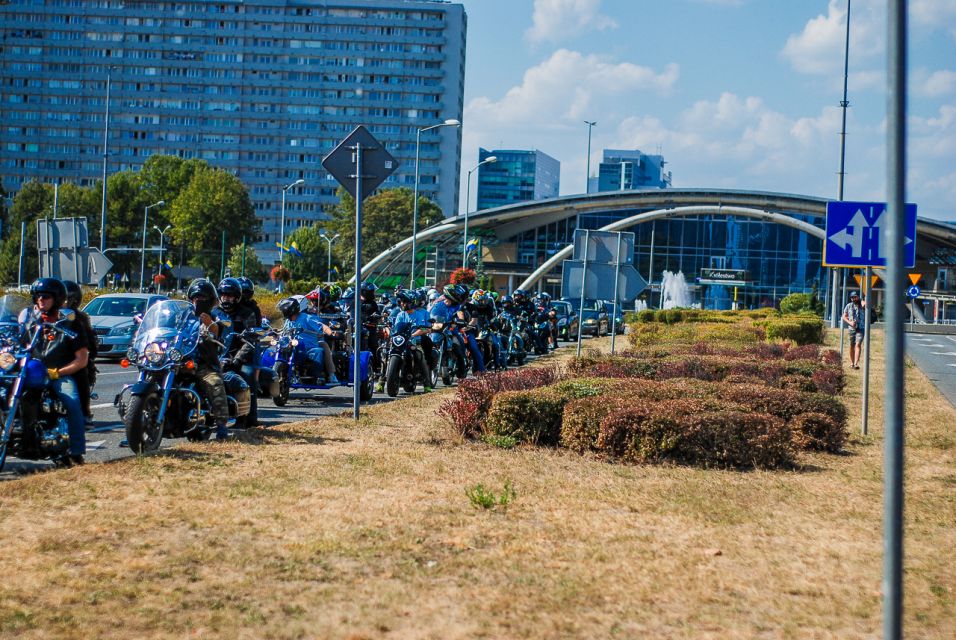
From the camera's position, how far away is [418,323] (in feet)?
56.5

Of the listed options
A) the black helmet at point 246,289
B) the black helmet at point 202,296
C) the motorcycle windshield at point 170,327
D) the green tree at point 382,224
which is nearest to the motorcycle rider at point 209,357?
the black helmet at point 202,296

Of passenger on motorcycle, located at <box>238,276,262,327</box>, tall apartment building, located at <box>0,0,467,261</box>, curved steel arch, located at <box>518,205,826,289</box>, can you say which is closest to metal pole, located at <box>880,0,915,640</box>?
passenger on motorcycle, located at <box>238,276,262,327</box>

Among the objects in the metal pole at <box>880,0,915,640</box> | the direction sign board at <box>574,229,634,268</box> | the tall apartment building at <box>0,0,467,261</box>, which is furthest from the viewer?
the tall apartment building at <box>0,0,467,261</box>

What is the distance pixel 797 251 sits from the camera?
301 feet

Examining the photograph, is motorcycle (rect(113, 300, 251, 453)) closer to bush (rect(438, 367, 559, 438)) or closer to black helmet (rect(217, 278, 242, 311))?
black helmet (rect(217, 278, 242, 311))

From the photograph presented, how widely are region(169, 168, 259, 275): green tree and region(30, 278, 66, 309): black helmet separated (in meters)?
74.4

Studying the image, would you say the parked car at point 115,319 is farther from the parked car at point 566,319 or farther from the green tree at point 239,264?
the green tree at point 239,264

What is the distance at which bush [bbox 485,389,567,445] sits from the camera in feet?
32.0

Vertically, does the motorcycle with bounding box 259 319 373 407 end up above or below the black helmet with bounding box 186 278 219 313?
below

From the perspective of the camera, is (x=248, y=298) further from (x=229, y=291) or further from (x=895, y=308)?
(x=895, y=308)

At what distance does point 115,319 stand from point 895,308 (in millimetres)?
21507

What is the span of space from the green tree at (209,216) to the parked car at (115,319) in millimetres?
57796

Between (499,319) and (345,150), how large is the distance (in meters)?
13.1

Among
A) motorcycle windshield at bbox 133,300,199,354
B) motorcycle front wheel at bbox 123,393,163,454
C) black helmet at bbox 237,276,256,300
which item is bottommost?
motorcycle front wheel at bbox 123,393,163,454
